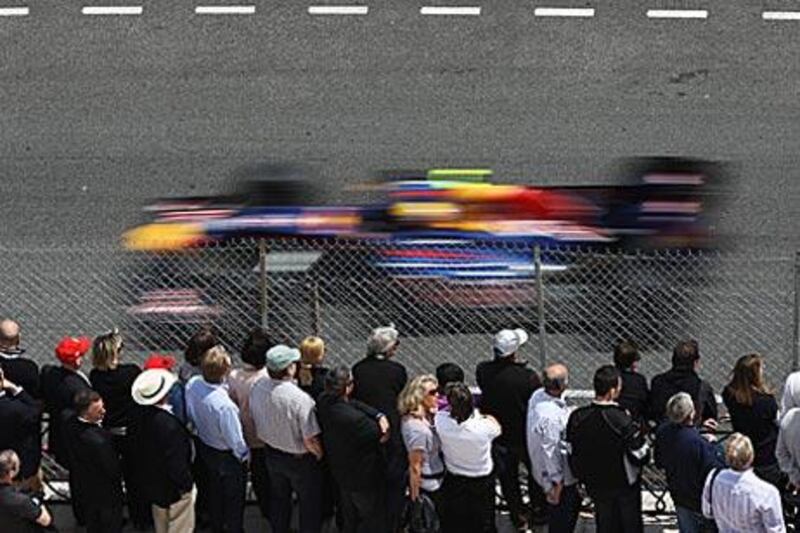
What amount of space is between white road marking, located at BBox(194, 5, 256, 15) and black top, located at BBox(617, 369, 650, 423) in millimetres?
10940

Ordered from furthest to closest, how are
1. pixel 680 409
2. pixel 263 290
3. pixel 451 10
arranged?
pixel 451 10
pixel 263 290
pixel 680 409

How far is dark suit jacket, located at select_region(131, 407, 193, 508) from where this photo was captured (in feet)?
45.5

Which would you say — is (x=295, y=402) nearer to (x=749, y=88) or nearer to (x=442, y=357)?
(x=442, y=357)

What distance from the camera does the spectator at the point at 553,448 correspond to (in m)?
14.0

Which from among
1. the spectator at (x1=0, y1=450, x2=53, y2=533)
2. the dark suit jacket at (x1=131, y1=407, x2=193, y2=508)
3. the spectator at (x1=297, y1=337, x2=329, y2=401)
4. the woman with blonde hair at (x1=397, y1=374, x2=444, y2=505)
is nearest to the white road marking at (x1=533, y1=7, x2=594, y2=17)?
the spectator at (x1=297, y1=337, x2=329, y2=401)

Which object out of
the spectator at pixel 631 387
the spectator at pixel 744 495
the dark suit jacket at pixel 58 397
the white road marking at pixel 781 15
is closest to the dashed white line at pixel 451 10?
the white road marking at pixel 781 15

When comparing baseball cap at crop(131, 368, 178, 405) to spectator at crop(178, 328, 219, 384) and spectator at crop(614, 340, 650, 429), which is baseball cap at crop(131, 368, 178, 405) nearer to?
spectator at crop(178, 328, 219, 384)

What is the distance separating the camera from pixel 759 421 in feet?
46.2

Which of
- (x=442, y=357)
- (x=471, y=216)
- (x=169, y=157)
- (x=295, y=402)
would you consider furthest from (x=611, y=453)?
(x=169, y=157)

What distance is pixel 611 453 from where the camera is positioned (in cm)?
1375

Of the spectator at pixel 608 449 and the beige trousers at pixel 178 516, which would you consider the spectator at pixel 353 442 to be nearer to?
the beige trousers at pixel 178 516

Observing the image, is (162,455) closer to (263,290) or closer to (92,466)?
(92,466)

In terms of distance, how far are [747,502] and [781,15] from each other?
39.5 feet

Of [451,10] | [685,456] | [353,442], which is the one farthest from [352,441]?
[451,10]
